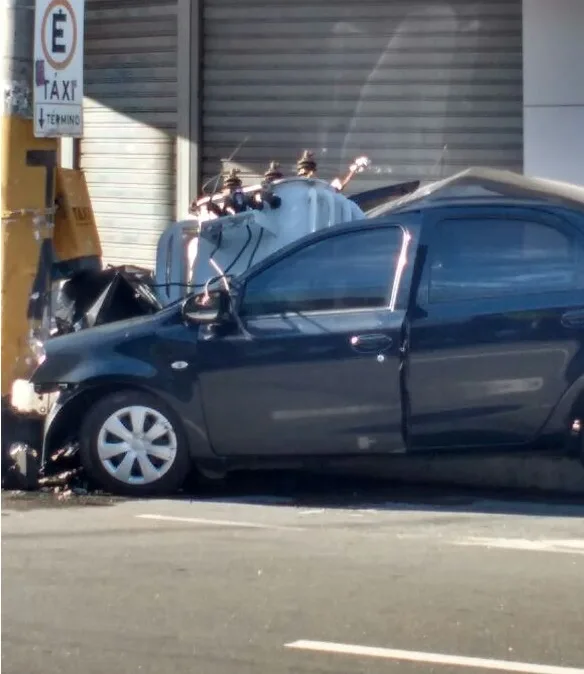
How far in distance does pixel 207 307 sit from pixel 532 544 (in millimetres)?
2313

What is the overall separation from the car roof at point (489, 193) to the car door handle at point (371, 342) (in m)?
0.78

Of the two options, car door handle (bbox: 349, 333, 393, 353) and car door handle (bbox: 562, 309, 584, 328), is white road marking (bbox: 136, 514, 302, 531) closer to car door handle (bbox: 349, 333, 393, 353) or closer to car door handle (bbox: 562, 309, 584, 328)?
car door handle (bbox: 349, 333, 393, 353)

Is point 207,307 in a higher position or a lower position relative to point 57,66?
lower

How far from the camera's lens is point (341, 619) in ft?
19.9

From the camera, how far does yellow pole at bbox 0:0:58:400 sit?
8.99 m

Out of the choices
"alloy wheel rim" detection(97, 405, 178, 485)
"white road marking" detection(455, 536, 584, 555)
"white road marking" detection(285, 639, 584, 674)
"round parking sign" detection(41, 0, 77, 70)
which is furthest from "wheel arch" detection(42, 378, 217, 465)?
"white road marking" detection(285, 639, 584, 674)

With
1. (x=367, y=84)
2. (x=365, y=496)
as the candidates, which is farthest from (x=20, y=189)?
(x=367, y=84)

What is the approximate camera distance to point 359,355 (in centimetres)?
834

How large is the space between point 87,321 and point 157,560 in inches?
118

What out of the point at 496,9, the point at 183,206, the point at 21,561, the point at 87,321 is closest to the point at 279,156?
the point at 183,206

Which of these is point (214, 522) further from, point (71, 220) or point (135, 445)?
point (71, 220)

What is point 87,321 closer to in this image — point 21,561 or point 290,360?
point 290,360

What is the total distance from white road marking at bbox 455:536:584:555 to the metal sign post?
11.6ft

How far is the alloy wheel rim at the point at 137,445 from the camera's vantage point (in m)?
8.65
